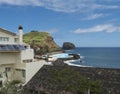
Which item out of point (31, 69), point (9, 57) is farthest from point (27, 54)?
point (31, 69)

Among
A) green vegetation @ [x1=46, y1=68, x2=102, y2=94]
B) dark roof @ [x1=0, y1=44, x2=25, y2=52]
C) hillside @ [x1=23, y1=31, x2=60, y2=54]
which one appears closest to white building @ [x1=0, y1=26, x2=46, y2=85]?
dark roof @ [x1=0, y1=44, x2=25, y2=52]

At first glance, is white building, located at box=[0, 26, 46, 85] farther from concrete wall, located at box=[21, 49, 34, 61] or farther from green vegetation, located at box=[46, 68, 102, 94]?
green vegetation, located at box=[46, 68, 102, 94]

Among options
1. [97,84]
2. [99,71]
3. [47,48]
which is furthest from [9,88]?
[47,48]

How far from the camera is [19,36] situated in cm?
3812

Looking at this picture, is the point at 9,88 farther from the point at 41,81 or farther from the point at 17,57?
the point at 17,57

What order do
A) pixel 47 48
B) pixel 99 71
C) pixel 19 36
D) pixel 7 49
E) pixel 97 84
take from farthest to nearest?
1. pixel 47 48
2. pixel 19 36
3. pixel 7 49
4. pixel 99 71
5. pixel 97 84

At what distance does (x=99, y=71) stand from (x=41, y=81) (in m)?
A: 5.86

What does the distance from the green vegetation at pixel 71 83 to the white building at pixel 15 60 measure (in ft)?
27.7

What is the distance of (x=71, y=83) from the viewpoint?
23.7 meters

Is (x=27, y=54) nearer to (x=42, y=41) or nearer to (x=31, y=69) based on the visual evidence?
(x=31, y=69)

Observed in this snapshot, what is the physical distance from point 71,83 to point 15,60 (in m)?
14.8

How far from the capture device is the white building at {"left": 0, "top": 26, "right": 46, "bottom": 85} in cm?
3466

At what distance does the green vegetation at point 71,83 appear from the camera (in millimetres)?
21750

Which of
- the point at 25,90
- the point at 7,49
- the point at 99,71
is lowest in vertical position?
→ the point at 25,90
